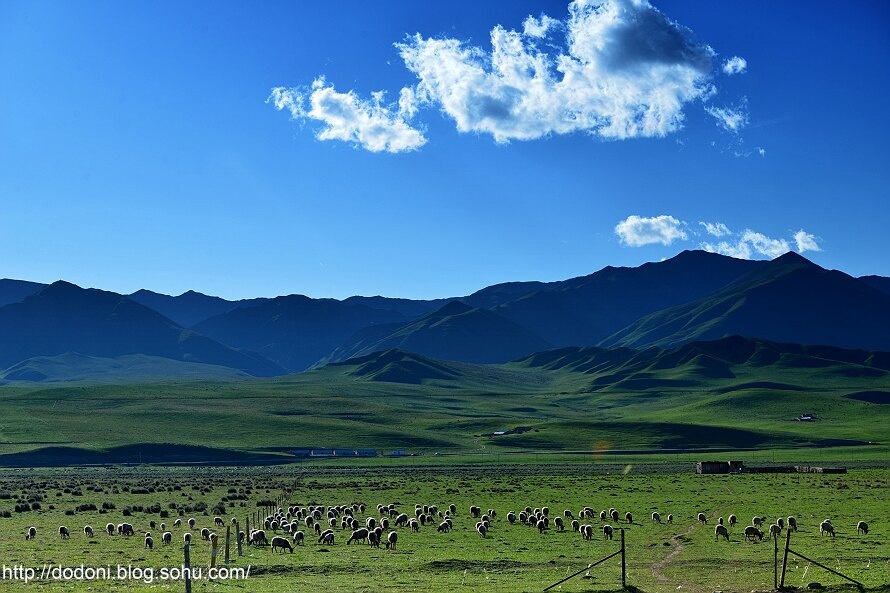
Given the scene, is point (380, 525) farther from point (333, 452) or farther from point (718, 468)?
point (333, 452)

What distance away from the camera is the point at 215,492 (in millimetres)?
71125

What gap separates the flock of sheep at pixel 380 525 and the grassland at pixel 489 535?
0.55m

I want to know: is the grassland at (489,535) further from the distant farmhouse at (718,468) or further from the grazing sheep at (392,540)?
the distant farmhouse at (718,468)

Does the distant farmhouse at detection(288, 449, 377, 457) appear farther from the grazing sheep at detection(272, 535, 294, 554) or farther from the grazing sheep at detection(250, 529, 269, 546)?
the grazing sheep at detection(272, 535, 294, 554)

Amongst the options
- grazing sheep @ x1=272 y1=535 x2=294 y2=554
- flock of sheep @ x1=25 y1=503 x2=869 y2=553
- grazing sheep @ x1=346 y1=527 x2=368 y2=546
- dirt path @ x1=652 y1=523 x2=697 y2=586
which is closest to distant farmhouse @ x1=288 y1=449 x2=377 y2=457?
flock of sheep @ x1=25 y1=503 x2=869 y2=553

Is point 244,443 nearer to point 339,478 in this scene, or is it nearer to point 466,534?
point 339,478

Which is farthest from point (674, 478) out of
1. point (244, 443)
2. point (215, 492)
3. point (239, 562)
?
point (244, 443)

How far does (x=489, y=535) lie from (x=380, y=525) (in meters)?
5.63

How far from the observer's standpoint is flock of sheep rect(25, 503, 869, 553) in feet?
130

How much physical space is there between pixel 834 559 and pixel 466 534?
56.8 ft

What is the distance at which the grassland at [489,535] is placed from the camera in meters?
28.7

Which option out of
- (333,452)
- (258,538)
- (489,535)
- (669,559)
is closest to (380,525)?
(489,535)

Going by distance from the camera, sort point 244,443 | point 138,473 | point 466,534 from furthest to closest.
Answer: point 244,443
point 138,473
point 466,534

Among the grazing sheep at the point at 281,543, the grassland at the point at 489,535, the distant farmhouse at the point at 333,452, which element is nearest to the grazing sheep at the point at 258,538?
the grassland at the point at 489,535
